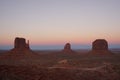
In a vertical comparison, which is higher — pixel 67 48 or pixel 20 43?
pixel 20 43

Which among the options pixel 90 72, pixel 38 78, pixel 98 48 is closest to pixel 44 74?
pixel 38 78

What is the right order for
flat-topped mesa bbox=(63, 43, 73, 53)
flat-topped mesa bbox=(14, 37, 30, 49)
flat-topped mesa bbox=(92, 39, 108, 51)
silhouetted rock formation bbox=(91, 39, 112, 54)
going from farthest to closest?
flat-topped mesa bbox=(63, 43, 73, 53)
flat-topped mesa bbox=(92, 39, 108, 51)
silhouetted rock formation bbox=(91, 39, 112, 54)
flat-topped mesa bbox=(14, 37, 30, 49)

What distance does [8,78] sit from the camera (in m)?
15.6

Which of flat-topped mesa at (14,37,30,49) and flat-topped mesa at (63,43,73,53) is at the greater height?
flat-topped mesa at (14,37,30,49)

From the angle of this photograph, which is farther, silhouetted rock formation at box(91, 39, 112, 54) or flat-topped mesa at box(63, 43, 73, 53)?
flat-topped mesa at box(63, 43, 73, 53)

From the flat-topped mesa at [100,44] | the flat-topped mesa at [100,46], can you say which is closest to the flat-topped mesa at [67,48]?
the flat-topped mesa at [100,44]

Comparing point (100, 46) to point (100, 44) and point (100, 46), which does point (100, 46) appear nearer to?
point (100, 46)

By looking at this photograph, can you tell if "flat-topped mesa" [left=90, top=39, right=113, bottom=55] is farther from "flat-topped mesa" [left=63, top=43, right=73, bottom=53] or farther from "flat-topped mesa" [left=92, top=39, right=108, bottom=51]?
"flat-topped mesa" [left=63, top=43, right=73, bottom=53]

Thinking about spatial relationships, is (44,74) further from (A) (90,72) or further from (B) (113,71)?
(B) (113,71)

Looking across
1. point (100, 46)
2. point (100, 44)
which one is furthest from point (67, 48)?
point (100, 46)

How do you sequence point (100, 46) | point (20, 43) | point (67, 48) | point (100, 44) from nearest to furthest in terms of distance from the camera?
point (20, 43)
point (100, 46)
point (100, 44)
point (67, 48)

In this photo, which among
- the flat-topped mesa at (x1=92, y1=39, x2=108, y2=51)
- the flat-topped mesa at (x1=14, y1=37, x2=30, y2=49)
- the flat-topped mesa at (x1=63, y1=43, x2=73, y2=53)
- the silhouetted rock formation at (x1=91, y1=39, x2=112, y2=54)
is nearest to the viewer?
the flat-topped mesa at (x1=14, y1=37, x2=30, y2=49)

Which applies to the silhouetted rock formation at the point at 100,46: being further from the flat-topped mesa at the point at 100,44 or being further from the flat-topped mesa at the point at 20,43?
the flat-topped mesa at the point at 20,43

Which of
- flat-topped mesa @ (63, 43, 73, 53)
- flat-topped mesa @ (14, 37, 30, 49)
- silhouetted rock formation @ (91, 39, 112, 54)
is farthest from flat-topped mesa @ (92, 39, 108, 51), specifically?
flat-topped mesa @ (63, 43, 73, 53)
